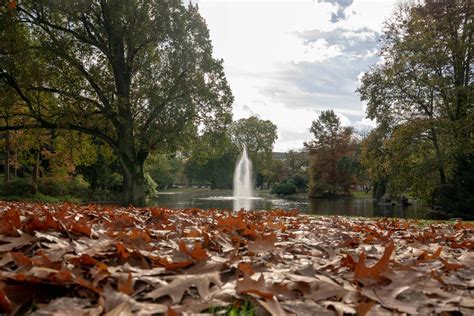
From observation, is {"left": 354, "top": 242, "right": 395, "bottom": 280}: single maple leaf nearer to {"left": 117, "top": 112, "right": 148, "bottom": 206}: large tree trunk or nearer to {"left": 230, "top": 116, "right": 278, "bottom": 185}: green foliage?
{"left": 117, "top": 112, "right": 148, "bottom": 206}: large tree trunk

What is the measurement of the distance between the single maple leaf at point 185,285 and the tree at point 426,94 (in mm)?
21788

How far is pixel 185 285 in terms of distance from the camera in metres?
1.55

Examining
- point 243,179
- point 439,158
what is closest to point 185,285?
point 439,158

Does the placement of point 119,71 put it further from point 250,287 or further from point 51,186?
point 51,186

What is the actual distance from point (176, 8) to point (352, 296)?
1567 centimetres

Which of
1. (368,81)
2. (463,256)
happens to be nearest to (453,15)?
(368,81)

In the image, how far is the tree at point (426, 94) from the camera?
21406mm

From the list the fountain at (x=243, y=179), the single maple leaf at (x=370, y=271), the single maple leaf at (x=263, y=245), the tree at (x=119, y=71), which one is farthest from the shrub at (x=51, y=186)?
the single maple leaf at (x=370, y=271)

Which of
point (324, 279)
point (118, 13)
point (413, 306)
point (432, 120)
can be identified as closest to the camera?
point (413, 306)

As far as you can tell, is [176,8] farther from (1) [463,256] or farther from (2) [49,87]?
(1) [463,256]

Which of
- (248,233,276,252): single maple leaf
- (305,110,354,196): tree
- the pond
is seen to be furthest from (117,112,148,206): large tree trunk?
(305,110,354,196): tree

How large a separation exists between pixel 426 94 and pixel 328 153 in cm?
3513

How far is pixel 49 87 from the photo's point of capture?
15.7 metres

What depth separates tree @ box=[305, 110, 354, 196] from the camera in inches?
2115
